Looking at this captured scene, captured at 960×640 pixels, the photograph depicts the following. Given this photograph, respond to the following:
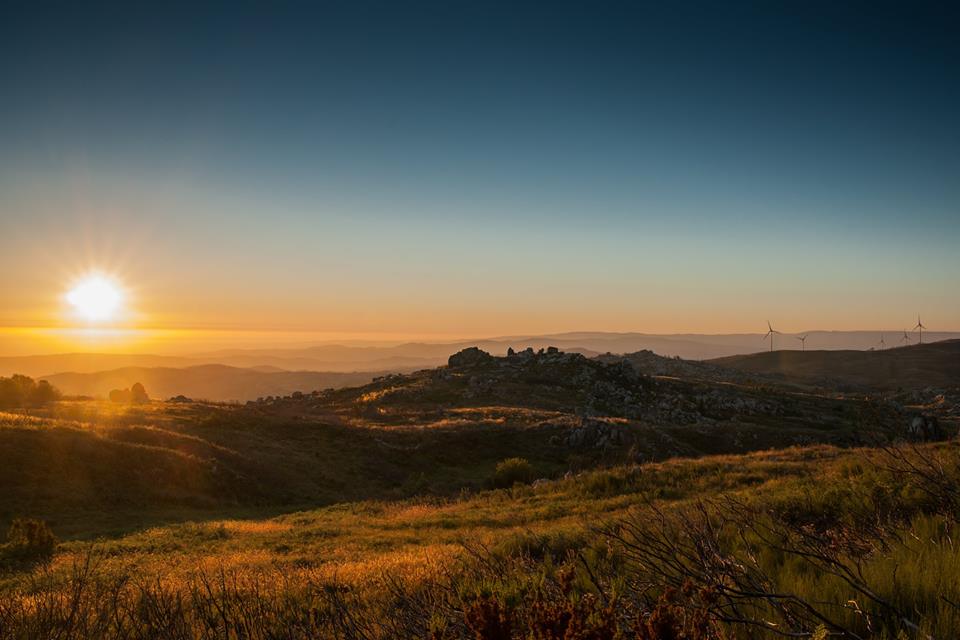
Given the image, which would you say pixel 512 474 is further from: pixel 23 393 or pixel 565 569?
pixel 23 393

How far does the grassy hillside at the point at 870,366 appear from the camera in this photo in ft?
349

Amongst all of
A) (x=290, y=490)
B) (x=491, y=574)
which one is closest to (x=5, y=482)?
(x=290, y=490)

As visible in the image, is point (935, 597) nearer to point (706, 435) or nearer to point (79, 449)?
point (79, 449)

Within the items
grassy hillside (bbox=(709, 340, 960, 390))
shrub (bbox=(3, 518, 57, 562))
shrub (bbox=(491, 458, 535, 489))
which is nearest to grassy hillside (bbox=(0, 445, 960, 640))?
shrub (bbox=(3, 518, 57, 562))

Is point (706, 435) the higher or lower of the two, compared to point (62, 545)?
lower

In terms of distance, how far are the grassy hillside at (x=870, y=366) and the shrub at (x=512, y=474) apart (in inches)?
3810

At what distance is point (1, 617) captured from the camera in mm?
5320

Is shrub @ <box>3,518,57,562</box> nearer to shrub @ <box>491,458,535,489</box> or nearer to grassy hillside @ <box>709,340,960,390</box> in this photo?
shrub @ <box>491,458,535,489</box>

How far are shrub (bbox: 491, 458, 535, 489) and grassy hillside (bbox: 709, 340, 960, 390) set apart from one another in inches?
3810

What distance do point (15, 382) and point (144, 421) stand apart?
19.2 metres

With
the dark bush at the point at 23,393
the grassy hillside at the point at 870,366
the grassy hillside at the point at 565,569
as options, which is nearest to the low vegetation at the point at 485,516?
→ the grassy hillside at the point at 565,569

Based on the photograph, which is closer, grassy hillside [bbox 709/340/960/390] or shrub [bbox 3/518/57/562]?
shrub [bbox 3/518/57/562]

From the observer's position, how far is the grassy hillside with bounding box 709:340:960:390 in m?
106

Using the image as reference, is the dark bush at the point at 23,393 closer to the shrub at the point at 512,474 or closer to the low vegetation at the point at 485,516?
the low vegetation at the point at 485,516
